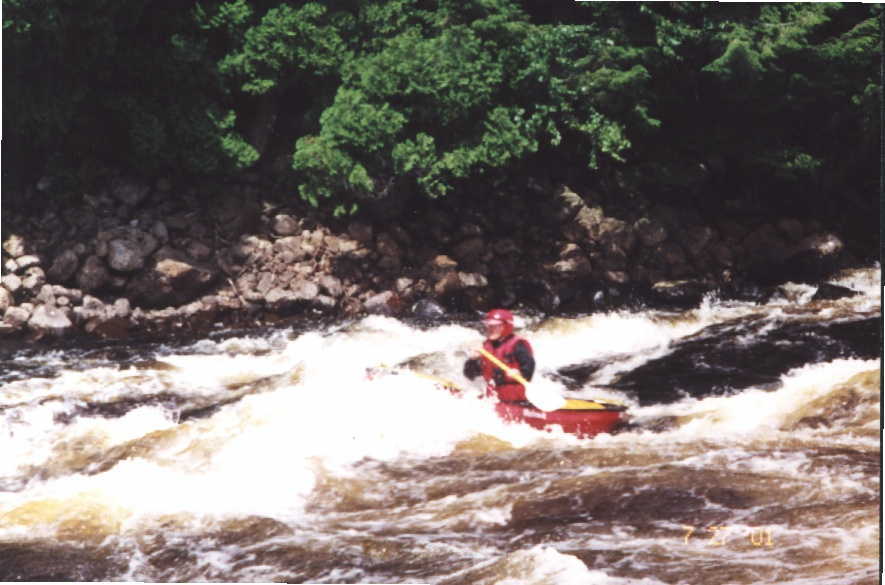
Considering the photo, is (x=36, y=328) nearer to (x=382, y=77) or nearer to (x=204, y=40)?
(x=204, y=40)

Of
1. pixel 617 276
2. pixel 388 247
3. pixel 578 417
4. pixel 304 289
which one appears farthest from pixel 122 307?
pixel 578 417

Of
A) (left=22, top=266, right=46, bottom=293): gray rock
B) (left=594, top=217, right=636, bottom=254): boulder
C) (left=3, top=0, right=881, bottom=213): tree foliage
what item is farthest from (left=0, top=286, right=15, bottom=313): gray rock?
(left=594, top=217, right=636, bottom=254): boulder

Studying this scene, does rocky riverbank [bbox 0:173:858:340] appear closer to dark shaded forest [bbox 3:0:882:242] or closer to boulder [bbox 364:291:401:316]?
boulder [bbox 364:291:401:316]

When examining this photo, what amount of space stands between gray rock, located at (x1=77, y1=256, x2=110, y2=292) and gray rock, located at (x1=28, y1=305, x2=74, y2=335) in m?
0.34

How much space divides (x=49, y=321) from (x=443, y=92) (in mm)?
3205

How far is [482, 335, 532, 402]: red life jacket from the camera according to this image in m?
5.80

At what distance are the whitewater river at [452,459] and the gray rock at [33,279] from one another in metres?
0.64

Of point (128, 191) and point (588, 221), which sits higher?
point (128, 191)

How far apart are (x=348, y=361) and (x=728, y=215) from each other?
252cm

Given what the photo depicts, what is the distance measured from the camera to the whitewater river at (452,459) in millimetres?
4074

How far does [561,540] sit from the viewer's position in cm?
412

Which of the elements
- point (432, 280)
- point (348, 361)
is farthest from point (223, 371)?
point (432, 280)

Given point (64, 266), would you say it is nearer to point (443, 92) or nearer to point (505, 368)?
point (443, 92)

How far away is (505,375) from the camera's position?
19.2 ft
